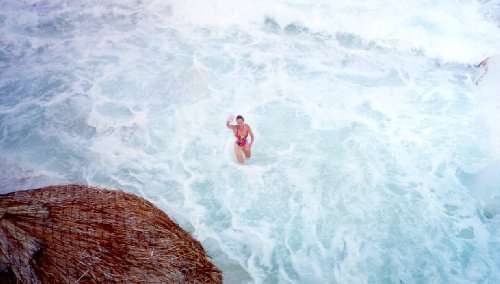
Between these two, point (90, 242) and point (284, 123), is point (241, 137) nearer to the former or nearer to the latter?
point (284, 123)

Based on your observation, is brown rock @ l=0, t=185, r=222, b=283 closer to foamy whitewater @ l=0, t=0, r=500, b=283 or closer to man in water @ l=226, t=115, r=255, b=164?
foamy whitewater @ l=0, t=0, r=500, b=283

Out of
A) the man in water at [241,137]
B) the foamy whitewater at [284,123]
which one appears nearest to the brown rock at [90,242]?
the foamy whitewater at [284,123]

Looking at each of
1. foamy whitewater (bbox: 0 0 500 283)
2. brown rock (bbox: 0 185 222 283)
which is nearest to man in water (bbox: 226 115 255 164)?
foamy whitewater (bbox: 0 0 500 283)

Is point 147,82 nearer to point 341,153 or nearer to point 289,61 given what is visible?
point 289,61

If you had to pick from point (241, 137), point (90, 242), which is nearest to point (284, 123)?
point (241, 137)

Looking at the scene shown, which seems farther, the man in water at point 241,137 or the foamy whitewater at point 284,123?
the man in water at point 241,137

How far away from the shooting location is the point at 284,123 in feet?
27.2

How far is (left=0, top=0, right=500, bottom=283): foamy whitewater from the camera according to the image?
19.9 feet

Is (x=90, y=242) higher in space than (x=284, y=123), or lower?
higher

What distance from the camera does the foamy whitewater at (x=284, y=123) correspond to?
19.9 feet

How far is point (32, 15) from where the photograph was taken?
12.5 meters

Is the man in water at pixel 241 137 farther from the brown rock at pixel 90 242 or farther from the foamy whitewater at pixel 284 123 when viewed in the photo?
the brown rock at pixel 90 242

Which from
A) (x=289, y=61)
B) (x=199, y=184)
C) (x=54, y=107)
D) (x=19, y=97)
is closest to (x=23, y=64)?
(x=19, y=97)

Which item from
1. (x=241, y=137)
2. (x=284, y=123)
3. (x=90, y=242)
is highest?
(x=90, y=242)
